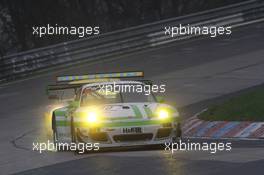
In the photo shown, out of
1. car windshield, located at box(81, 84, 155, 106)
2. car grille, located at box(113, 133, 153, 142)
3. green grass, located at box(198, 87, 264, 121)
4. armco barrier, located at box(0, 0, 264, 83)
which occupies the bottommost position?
car grille, located at box(113, 133, 153, 142)

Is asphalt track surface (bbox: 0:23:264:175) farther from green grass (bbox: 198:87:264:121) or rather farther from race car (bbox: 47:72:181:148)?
green grass (bbox: 198:87:264:121)

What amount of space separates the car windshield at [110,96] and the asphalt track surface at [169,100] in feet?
3.69

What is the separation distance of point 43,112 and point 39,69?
6873mm

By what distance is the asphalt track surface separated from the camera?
40.9 ft

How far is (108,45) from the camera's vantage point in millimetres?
30875

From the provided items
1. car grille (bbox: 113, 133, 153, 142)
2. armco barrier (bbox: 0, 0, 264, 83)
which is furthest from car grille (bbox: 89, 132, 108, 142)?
armco barrier (bbox: 0, 0, 264, 83)

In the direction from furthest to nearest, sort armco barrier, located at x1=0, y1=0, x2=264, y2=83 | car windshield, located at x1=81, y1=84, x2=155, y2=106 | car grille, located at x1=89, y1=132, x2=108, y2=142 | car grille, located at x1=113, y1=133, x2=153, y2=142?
armco barrier, located at x1=0, y1=0, x2=264, y2=83
car windshield, located at x1=81, y1=84, x2=155, y2=106
car grille, located at x1=89, y1=132, x2=108, y2=142
car grille, located at x1=113, y1=133, x2=153, y2=142

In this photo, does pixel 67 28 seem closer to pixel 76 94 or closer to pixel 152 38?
pixel 152 38

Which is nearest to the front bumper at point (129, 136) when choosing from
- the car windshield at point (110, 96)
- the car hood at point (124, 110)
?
the car hood at point (124, 110)

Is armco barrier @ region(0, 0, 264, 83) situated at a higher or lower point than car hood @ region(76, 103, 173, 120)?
higher

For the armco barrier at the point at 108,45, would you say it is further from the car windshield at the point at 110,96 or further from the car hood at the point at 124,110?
the car hood at the point at 124,110

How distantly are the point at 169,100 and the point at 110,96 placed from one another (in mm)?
7052

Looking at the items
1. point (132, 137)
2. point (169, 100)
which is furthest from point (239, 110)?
point (169, 100)

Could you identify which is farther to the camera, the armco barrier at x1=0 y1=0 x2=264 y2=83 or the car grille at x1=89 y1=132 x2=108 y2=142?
the armco barrier at x1=0 y1=0 x2=264 y2=83
